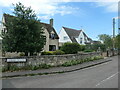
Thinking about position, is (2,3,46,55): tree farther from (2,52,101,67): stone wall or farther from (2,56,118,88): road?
(2,56,118,88): road

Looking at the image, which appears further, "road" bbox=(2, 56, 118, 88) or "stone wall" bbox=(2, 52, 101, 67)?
"stone wall" bbox=(2, 52, 101, 67)

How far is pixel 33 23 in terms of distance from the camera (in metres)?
11.8

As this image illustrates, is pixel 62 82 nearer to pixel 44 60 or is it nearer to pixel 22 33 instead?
pixel 44 60

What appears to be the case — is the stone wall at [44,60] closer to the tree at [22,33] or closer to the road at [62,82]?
the tree at [22,33]

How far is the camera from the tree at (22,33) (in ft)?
36.3

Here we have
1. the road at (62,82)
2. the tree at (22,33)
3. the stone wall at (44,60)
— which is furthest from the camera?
the tree at (22,33)

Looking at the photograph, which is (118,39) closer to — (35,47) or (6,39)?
(35,47)

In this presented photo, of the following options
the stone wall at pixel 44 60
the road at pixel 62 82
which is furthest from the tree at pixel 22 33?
→ the road at pixel 62 82

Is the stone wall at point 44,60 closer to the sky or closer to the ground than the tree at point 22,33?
closer to the ground

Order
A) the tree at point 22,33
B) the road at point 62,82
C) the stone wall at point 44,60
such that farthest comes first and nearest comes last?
the tree at point 22,33
the stone wall at point 44,60
the road at point 62,82

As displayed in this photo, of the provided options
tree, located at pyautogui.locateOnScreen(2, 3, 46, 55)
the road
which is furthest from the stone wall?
the road

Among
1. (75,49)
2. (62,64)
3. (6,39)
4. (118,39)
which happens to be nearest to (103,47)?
(118,39)

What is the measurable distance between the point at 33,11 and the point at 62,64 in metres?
6.42

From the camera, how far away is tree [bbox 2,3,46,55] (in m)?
11.1
